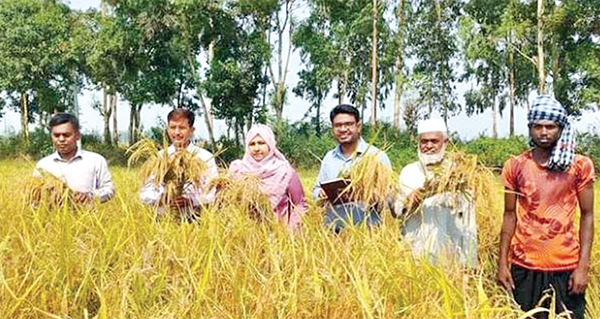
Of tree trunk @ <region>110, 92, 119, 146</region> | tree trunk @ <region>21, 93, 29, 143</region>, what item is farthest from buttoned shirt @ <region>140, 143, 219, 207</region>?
tree trunk @ <region>110, 92, 119, 146</region>

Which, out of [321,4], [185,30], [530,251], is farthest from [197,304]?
[321,4]

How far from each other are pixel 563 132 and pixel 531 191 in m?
0.24

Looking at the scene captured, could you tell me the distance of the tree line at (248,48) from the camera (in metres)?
16.8

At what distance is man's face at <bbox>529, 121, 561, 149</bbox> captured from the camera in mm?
2443

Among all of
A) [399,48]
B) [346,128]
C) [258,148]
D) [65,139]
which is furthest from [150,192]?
[399,48]

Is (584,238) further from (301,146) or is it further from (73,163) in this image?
(301,146)

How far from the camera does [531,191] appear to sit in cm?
248

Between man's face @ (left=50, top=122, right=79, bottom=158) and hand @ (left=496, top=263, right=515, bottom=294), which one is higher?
man's face @ (left=50, top=122, right=79, bottom=158)

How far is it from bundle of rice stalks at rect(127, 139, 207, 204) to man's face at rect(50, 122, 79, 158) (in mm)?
618

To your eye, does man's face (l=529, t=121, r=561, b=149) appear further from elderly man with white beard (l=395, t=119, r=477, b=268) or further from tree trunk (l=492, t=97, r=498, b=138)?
tree trunk (l=492, t=97, r=498, b=138)

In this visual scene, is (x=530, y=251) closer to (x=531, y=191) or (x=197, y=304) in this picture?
(x=531, y=191)

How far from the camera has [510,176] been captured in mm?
2537

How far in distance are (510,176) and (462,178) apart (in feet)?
0.79

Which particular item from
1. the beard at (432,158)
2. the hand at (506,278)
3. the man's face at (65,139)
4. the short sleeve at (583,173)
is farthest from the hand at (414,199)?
the man's face at (65,139)
